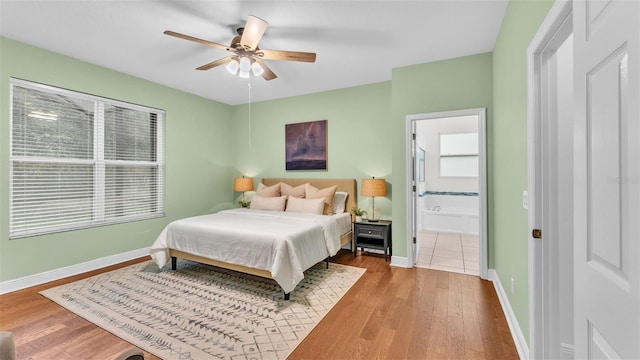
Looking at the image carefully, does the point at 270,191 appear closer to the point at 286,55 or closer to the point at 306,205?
the point at 306,205

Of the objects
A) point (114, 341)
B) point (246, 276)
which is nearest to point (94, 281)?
point (114, 341)

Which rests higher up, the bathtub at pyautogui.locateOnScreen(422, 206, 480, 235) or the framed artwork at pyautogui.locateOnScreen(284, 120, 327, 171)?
the framed artwork at pyautogui.locateOnScreen(284, 120, 327, 171)

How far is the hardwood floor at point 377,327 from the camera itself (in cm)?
187

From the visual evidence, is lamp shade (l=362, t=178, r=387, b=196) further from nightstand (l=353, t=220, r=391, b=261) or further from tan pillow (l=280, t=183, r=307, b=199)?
tan pillow (l=280, t=183, r=307, b=199)

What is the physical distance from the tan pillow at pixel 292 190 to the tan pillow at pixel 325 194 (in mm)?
127

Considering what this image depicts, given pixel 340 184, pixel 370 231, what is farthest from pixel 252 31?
pixel 370 231

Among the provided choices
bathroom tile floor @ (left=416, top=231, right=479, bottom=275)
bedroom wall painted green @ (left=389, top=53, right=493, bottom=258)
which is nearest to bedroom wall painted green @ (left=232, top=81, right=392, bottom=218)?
bedroom wall painted green @ (left=389, top=53, right=493, bottom=258)

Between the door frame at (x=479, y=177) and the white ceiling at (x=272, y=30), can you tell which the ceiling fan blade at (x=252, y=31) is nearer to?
the white ceiling at (x=272, y=30)

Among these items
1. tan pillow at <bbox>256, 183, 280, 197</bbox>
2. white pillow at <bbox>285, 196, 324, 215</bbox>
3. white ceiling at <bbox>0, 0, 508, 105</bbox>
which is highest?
white ceiling at <bbox>0, 0, 508, 105</bbox>

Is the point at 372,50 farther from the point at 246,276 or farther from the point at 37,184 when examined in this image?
the point at 37,184

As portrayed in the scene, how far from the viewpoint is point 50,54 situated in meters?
3.11

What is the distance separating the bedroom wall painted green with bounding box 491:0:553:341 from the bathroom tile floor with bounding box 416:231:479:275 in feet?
2.28

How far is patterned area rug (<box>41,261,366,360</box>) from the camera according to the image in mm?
1953

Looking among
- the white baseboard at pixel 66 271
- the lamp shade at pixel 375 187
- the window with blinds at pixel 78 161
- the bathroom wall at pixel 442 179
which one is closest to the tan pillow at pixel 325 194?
the lamp shade at pixel 375 187
